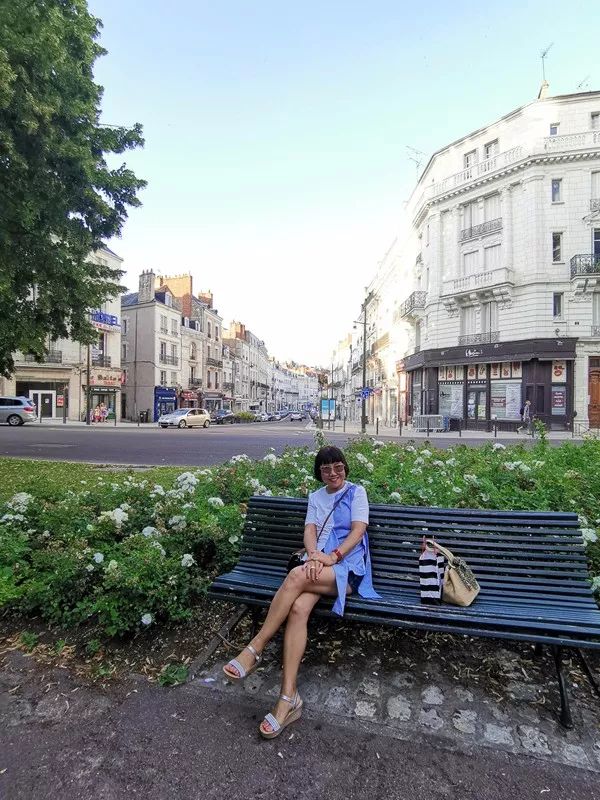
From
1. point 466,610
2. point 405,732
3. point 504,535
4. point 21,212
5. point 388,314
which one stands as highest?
point 388,314

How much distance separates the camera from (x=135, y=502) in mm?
4602

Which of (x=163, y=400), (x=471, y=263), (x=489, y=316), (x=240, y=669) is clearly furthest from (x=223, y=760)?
(x=163, y=400)

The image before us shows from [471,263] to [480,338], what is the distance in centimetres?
512

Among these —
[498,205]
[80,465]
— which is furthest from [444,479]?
[498,205]

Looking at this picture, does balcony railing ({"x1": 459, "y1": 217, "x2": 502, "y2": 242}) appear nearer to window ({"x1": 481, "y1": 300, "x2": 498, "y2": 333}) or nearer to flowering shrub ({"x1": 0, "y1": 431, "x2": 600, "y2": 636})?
window ({"x1": 481, "y1": 300, "x2": 498, "y2": 333})

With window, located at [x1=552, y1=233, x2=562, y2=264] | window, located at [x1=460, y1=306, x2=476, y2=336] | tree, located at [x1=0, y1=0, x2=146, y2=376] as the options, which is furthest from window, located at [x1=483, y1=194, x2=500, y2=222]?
tree, located at [x1=0, y1=0, x2=146, y2=376]

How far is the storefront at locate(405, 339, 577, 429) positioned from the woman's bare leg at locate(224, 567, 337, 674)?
26.2 m

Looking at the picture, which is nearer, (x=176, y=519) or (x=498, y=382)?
(x=176, y=519)

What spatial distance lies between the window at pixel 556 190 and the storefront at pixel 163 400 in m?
37.3

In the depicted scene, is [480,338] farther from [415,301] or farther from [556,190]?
[556,190]

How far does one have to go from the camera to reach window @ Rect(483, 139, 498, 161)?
97.7 feet

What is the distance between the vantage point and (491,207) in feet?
99.0

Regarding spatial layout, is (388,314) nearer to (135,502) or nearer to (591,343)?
(591,343)

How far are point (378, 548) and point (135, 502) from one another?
2559 mm
